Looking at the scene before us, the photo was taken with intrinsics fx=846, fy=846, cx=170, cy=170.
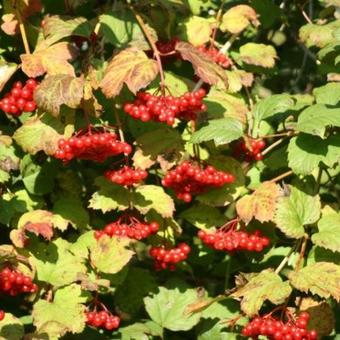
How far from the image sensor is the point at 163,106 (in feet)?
10.9

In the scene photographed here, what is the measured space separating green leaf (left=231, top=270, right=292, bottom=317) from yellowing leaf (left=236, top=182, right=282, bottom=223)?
27 cm

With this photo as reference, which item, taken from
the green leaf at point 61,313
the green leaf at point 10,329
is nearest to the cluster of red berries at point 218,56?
the green leaf at point 61,313

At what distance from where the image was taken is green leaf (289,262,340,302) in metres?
3.28

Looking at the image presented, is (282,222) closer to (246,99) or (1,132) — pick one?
(246,99)

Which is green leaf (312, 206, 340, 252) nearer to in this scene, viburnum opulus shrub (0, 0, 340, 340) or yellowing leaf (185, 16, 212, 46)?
viburnum opulus shrub (0, 0, 340, 340)

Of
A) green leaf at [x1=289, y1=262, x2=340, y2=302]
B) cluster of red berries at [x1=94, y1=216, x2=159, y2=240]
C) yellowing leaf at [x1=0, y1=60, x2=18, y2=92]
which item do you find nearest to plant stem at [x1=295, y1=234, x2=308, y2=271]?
green leaf at [x1=289, y1=262, x2=340, y2=302]

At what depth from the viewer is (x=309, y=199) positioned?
12.1 feet

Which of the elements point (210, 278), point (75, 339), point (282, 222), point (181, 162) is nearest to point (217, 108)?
point (181, 162)

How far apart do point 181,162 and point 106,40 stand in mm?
625

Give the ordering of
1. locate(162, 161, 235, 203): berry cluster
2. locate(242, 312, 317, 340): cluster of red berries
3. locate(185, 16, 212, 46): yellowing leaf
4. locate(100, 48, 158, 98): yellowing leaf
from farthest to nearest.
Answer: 1. locate(185, 16, 212, 46): yellowing leaf
2. locate(162, 161, 235, 203): berry cluster
3. locate(100, 48, 158, 98): yellowing leaf
4. locate(242, 312, 317, 340): cluster of red berries

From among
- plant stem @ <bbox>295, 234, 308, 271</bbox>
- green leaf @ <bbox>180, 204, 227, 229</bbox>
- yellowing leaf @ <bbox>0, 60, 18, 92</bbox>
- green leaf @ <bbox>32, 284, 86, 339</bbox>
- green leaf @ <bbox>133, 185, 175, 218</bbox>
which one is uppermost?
yellowing leaf @ <bbox>0, 60, 18, 92</bbox>

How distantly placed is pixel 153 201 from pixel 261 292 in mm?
631

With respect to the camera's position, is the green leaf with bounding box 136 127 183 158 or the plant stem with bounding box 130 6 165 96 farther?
the green leaf with bounding box 136 127 183 158

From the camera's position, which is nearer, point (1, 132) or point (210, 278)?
point (1, 132)
